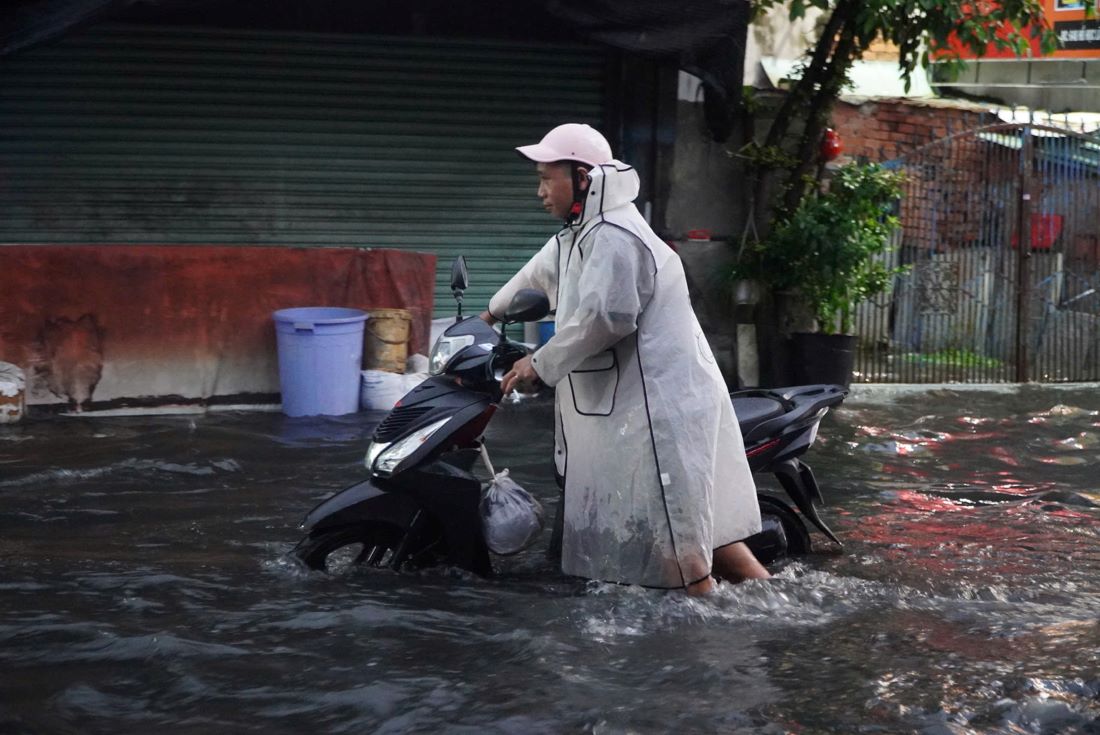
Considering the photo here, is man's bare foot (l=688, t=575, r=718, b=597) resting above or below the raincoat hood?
below

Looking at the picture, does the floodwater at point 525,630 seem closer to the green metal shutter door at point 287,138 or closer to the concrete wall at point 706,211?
the green metal shutter door at point 287,138

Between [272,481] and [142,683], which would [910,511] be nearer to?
[272,481]

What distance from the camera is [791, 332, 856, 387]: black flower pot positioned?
10.3 meters

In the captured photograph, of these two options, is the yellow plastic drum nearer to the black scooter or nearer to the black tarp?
the black tarp

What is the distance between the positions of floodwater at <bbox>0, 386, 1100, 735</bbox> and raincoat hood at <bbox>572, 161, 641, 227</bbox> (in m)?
1.32

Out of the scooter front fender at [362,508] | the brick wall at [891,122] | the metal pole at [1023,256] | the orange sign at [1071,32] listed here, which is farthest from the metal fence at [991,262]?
the scooter front fender at [362,508]

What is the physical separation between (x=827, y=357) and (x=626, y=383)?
6.09 m

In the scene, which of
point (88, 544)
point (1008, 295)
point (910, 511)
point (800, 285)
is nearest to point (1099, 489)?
point (910, 511)

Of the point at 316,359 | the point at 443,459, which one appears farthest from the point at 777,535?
the point at 316,359

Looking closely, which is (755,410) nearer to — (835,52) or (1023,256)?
(835,52)

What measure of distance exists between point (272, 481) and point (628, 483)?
10.9 feet

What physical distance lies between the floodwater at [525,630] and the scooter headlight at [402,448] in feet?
1.77

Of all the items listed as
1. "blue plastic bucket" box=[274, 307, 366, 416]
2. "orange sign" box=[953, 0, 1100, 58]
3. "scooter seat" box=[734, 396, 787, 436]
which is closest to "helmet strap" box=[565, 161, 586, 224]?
"scooter seat" box=[734, 396, 787, 436]

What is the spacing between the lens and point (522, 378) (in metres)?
4.41
